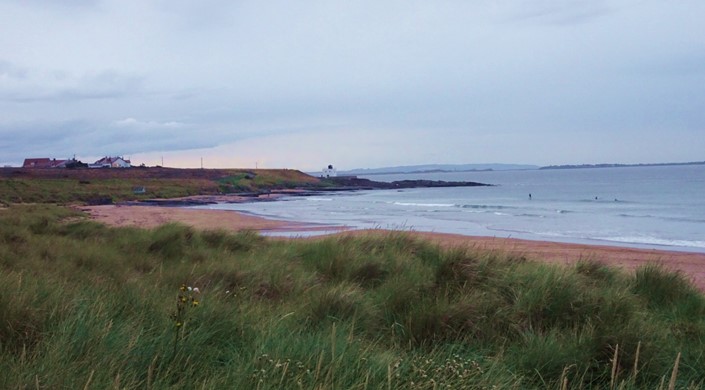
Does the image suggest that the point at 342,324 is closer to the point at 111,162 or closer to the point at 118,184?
the point at 118,184

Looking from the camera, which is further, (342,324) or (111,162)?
(111,162)

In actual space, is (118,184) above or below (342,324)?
above

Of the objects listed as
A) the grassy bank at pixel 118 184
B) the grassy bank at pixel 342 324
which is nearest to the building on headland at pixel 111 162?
the grassy bank at pixel 118 184

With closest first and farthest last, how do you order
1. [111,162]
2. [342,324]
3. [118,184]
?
1. [342,324]
2. [118,184]
3. [111,162]

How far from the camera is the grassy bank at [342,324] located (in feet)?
12.6

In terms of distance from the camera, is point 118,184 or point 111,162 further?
point 111,162

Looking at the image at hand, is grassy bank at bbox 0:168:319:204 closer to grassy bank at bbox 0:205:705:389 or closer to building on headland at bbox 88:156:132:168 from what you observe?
building on headland at bbox 88:156:132:168

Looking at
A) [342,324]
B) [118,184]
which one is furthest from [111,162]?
[342,324]

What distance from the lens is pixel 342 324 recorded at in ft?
17.6

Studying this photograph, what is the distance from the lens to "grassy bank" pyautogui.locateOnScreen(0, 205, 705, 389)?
3.83m

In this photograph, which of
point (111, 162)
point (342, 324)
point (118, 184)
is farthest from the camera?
point (111, 162)

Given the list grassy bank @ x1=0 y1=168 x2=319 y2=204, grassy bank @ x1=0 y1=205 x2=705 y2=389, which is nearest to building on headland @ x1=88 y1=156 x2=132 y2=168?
grassy bank @ x1=0 y1=168 x2=319 y2=204

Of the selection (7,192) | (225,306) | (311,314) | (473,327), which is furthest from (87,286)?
(7,192)

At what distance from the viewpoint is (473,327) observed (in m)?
5.62
